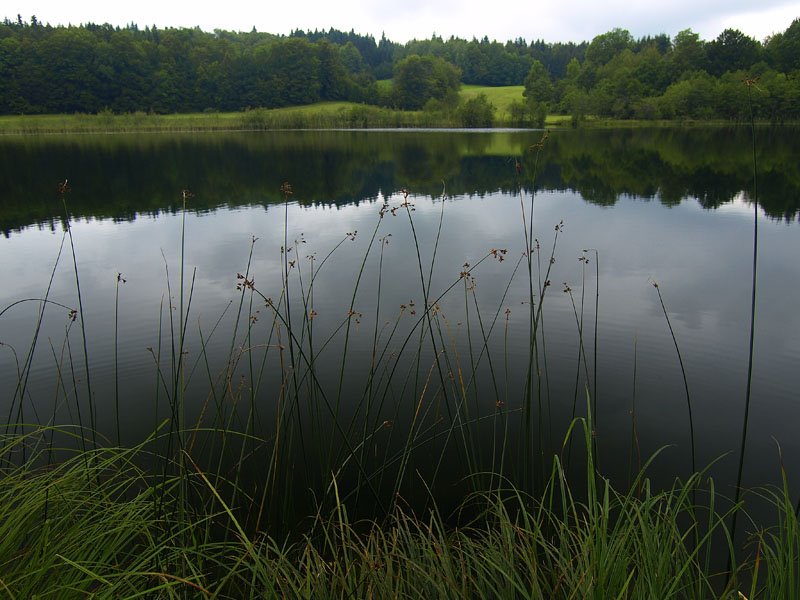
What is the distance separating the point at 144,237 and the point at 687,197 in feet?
48.5

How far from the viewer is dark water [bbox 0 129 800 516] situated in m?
4.02

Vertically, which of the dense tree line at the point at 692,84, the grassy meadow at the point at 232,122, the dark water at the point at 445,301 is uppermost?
the dense tree line at the point at 692,84

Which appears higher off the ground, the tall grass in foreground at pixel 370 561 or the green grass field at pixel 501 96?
the green grass field at pixel 501 96

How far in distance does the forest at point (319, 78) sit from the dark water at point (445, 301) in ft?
141

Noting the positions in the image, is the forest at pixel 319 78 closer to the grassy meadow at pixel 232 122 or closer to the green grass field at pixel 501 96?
the green grass field at pixel 501 96

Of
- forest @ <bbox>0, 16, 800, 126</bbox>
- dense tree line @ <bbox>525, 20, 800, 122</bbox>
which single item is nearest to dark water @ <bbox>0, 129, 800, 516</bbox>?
dense tree line @ <bbox>525, 20, 800, 122</bbox>

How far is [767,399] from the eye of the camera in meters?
4.49

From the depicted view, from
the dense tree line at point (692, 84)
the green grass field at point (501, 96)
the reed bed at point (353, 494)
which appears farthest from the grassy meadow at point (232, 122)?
the reed bed at point (353, 494)

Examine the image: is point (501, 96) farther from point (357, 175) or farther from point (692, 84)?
point (357, 175)

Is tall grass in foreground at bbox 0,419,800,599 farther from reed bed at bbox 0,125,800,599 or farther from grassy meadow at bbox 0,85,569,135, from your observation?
grassy meadow at bbox 0,85,569,135

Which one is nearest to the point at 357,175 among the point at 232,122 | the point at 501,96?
the point at 232,122

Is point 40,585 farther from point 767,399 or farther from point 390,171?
point 390,171

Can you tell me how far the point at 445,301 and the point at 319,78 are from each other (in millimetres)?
83220

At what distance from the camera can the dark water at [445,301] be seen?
4016 millimetres
